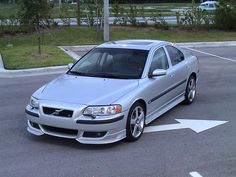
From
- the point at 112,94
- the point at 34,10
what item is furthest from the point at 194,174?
the point at 34,10

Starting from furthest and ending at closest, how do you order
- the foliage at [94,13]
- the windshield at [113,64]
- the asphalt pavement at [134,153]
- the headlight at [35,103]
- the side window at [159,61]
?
1. the foliage at [94,13]
2. the side window at [159,61]
3. the windshield at [113,64]
4. the headlight at [35,103]
5. the asphalt pavement at [134,153]

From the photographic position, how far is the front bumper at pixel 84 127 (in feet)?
20.0

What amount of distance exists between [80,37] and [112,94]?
14759 millimetres

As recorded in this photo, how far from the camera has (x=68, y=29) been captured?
21.9 m

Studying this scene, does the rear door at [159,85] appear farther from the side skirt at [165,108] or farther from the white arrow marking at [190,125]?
the white arrow marking at [190,125]

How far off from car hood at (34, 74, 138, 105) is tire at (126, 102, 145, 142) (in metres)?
0.30

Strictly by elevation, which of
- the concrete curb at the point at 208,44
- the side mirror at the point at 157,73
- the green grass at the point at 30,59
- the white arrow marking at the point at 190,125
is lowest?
the concrete curb at the point at 208,44

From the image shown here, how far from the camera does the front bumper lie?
241 inches

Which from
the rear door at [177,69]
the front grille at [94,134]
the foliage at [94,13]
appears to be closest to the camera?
the front grille at [94,134]

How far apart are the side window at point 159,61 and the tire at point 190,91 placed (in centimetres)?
112

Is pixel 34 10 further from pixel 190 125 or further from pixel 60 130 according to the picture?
pixel 60 130

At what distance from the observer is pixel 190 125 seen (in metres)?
7.59

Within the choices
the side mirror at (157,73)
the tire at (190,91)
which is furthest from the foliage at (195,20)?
the side mirror at (157,73)

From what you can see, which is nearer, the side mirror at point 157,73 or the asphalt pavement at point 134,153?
the asphalt pavement at point 134,153
